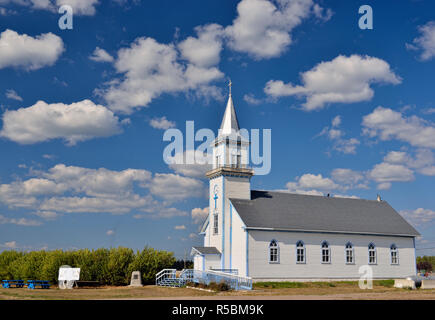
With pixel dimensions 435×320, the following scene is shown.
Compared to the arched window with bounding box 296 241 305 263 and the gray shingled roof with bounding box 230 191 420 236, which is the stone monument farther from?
the arched window with bounding box 296 241 305 263

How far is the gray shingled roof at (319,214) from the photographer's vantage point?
3731cm

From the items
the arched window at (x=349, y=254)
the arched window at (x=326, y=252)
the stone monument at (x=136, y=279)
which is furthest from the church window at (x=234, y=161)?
the arched window at (x=349, y=254)

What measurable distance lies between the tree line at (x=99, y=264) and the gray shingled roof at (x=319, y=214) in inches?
324

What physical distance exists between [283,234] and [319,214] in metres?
5.55

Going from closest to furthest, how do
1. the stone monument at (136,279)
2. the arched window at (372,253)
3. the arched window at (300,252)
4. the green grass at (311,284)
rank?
1. the stone monument at (136,279)
2. the green grass at (311,284)
3. the arched window at (300,252)
4. the arched window at (372,253)

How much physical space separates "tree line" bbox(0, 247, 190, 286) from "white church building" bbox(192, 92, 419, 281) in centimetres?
412

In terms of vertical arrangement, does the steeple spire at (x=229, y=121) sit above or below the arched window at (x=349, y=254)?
above

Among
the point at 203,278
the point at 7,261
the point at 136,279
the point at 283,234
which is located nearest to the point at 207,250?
the point at 203,278

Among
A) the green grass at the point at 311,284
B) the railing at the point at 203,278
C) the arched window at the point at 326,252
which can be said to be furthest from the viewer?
the arched window at the point at 326,252

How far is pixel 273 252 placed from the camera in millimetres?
36219

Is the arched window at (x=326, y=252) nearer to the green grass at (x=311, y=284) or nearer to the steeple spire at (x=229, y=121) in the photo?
the green grass at (x=311, y=284)

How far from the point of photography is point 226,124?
40.5m

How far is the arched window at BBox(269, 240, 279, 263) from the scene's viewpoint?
36062 millimetres
